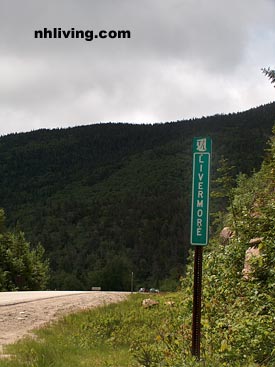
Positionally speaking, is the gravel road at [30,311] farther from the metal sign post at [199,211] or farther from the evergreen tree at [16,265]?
the evergreen tree at [16,265]

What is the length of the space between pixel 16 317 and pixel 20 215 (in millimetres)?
123104

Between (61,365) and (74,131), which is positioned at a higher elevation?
(74,131)

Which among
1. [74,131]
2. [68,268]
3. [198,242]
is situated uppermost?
[74,131]

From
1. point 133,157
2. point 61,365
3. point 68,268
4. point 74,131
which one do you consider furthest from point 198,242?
point 74,131

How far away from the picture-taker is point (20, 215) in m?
134

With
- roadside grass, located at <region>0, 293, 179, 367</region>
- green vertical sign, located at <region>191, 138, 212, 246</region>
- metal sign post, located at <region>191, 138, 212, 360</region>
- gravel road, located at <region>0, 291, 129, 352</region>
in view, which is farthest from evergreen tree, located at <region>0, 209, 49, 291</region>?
green vertical sign, located at <region>191, 138, 212, 246</region>

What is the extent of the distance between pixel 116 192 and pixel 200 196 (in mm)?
129813

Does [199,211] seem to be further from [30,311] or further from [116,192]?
[116,192]

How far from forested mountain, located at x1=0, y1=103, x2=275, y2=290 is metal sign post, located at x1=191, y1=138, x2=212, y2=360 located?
7222 centimetres

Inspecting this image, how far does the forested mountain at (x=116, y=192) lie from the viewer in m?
102

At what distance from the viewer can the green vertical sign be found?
5543 mm

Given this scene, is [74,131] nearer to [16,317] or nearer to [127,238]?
[127,238]

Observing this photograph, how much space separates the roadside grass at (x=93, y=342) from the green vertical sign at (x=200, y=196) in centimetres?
172

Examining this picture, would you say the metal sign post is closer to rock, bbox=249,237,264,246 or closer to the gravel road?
rock, bbox=249,237,264,246
